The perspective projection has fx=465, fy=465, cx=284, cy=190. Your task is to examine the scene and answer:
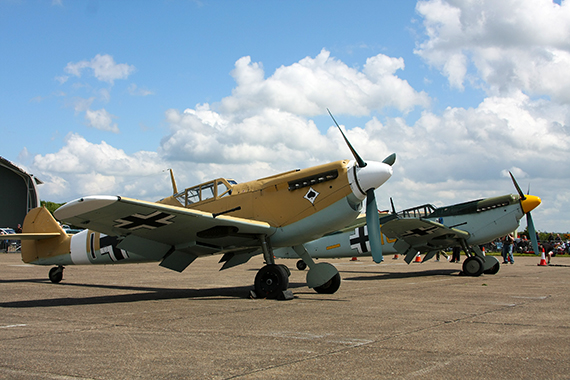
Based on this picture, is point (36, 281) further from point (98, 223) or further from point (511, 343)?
point (511, 343)

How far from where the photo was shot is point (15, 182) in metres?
49.8

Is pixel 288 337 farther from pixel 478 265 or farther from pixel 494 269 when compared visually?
pixel 494 269

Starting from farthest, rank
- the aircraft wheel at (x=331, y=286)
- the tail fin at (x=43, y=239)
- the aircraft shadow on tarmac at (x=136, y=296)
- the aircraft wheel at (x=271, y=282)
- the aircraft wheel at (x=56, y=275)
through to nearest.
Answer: the aircraft wheel at (x=56, y=275)
the tail fin at (x=43, y=239)
the aircraft wheel at (x=331, y=286)
the aircraft wheel at (x=271, y=282)
the aircraft shadow on tarmac at (x=136, y=296)

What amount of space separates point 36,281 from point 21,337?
8746 millimetres

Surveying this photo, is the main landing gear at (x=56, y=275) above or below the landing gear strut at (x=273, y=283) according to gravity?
above

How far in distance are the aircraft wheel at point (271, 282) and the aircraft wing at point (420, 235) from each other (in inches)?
272

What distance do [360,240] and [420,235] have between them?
7.20ft

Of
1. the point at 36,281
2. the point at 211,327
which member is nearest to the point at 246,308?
the point at 211,327

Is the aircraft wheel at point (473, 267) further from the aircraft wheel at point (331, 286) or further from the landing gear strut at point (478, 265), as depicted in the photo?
the aircraft wheel at point (331, 286)

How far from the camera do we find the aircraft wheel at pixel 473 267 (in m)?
15.0

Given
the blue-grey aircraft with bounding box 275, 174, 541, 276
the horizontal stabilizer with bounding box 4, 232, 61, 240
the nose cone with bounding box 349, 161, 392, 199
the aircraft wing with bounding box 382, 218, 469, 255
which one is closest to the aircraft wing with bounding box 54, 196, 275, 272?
the nose cone with bounding box 349, 161, 392, 199

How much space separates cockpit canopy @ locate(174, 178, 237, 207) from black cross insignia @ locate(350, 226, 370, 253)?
8005 mm

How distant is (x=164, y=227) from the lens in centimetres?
855

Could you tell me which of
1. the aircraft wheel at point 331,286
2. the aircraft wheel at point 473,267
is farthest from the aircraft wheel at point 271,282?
the aircraft wheel at point 473,267
